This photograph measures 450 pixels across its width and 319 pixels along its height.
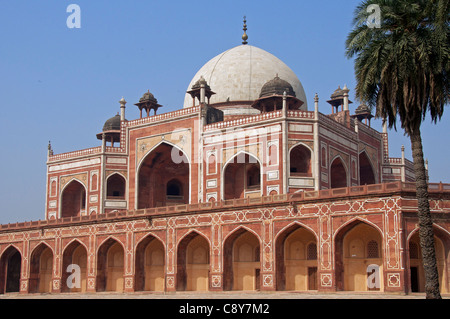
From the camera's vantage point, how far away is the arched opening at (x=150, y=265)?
3575 cm

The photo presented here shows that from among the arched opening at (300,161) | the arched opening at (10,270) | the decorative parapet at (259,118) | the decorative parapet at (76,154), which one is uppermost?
the decorative parapet at (259,118)

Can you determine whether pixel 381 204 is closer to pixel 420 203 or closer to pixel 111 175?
pixel 420 203

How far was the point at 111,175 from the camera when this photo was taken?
1708 inches

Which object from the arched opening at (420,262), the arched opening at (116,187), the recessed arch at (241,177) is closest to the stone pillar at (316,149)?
the recessed arch at (241,177)

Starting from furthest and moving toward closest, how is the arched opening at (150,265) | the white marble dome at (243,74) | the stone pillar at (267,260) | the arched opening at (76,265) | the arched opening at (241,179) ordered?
1. the white marble dome at (243,74)
2. the arched opening at (76,265)
3. the arched opening at (241,179)
4. the arched opening at (150,265)
5. the stone pillar at (267,260)

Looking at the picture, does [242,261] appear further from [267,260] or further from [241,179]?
[241,179]

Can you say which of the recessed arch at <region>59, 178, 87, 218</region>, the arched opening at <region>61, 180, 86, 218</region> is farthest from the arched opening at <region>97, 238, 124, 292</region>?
the arched opening at <region>61, 180, 86, 218</region>

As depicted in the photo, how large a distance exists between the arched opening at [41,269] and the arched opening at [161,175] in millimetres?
6914

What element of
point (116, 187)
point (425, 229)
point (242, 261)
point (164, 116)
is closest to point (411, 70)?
point (425, 229)

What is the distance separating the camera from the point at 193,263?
114ft

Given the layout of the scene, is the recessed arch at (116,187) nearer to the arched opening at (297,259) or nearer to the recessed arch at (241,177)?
the recessed arch at (241,177)

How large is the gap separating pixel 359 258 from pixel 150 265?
42.2ft

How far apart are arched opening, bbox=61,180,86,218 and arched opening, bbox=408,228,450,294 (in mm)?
25015

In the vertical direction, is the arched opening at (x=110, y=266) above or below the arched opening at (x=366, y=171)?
below
